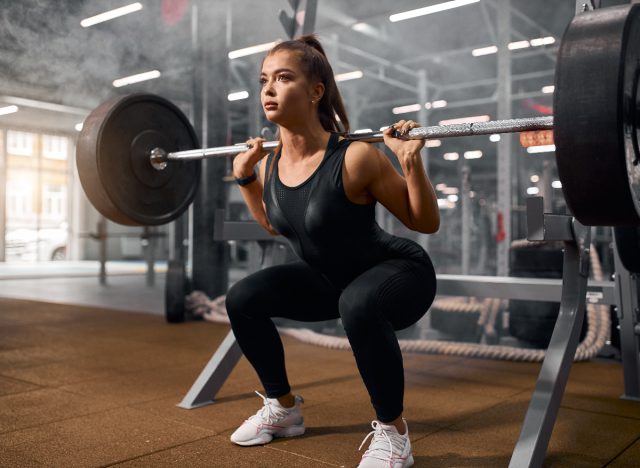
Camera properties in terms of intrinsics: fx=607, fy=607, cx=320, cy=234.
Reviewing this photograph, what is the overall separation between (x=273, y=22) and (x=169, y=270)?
174cm

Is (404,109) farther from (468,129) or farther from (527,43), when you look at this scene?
(468,129)

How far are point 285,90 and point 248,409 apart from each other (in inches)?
34.5

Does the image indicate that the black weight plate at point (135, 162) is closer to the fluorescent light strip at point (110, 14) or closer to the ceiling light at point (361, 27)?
the fluorescent light strip at point (110, 14)

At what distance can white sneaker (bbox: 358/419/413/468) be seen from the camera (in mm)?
1149

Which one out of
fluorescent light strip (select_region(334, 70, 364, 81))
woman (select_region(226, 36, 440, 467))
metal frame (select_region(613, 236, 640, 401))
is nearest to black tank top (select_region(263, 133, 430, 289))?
woman (select_region(226, 36, 440, 467))

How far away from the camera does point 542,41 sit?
16.7 ft

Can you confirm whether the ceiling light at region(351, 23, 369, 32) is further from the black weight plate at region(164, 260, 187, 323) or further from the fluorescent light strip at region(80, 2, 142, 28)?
the black weight plate at region(164, 260, 187, 323)

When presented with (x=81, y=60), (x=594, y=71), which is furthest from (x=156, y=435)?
(x=81, y=60)

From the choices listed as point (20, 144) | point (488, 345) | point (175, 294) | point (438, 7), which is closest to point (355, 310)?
point (488, 345)

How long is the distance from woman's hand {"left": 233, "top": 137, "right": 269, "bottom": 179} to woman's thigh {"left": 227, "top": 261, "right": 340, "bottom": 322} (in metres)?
0.25

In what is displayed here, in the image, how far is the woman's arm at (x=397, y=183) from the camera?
1149mm

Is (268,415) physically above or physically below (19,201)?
below

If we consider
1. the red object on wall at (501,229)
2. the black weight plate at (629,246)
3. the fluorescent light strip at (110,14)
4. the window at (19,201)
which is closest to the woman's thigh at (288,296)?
the black weight plate at (629,246)

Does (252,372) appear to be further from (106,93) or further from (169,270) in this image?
(106,93)
